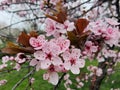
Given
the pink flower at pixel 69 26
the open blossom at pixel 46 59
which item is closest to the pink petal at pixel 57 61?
the open blossom at pixel 46 59

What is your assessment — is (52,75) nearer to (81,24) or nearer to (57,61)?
(57,61)

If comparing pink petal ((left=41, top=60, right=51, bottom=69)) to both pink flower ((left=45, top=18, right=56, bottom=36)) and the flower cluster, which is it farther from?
pink flower ((left=45, top=18, right=56, bottom=36))

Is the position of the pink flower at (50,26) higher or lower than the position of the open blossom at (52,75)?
higher

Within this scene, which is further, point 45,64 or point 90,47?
point 90,47

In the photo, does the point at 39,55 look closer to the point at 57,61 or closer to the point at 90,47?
the point at 57,61

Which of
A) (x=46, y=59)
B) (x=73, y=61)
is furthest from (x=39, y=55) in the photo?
(x=73, y=61)

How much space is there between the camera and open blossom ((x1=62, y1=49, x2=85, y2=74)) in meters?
1.08

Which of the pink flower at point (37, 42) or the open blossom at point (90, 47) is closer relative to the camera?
the pink flower at point (37, 42)

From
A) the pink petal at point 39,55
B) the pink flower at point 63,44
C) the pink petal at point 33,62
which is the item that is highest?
the pink flower at point 63,44

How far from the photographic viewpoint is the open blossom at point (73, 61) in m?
1.08

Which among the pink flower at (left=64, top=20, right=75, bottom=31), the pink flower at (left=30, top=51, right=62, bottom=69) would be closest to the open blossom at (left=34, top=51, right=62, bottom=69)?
the pink flower at (left=30, top=51, right=62, bottom=69)

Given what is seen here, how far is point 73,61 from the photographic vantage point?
1.12m

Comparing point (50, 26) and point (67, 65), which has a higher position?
point (50, 26)

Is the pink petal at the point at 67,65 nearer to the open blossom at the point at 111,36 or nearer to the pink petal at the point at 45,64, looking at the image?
the pink petal at the point at 45,64
